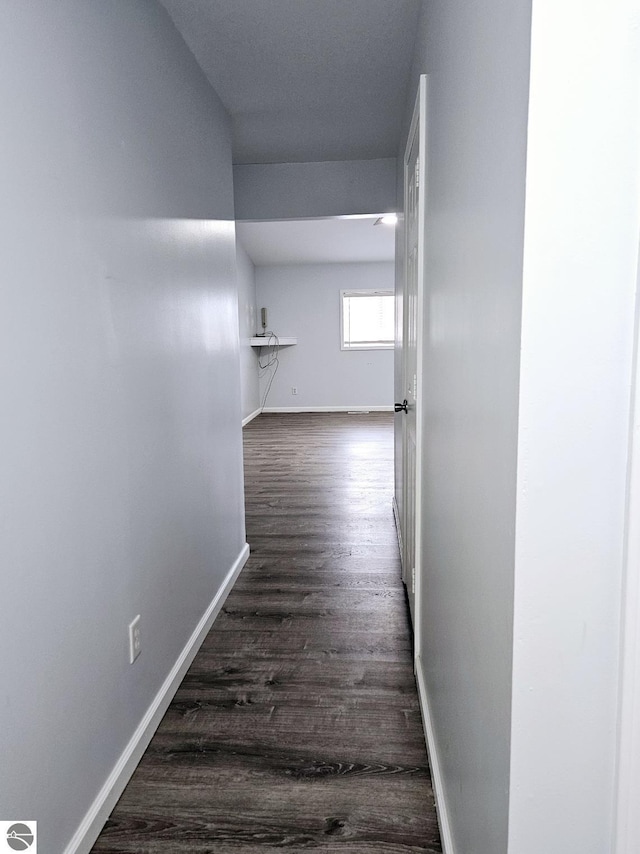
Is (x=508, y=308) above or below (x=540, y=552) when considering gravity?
above

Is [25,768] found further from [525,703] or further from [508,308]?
[508,308]

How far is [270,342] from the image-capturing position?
966 cm

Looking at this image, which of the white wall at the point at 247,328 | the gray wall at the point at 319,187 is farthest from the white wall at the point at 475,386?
the white wall at the point at 247,328

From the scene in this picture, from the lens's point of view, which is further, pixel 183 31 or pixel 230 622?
pixel 230 622

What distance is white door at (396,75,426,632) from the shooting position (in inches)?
83.8

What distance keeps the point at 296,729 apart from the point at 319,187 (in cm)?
324

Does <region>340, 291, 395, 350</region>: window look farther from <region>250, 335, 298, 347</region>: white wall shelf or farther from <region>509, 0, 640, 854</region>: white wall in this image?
<region>509, 0, 640, 854</region>: white wall

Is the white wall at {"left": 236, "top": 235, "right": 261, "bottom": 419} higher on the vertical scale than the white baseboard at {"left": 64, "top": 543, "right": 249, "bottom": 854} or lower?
higher

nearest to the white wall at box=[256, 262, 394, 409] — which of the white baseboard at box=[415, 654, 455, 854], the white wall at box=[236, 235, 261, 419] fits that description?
the white wall at box=[236, 235, 261, 419]

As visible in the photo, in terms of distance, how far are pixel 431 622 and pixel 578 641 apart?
1116 mm

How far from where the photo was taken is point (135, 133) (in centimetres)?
189

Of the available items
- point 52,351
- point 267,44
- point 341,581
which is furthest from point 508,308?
point 341,581

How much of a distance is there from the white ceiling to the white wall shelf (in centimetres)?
119

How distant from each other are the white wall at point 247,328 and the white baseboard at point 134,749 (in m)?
5.94
